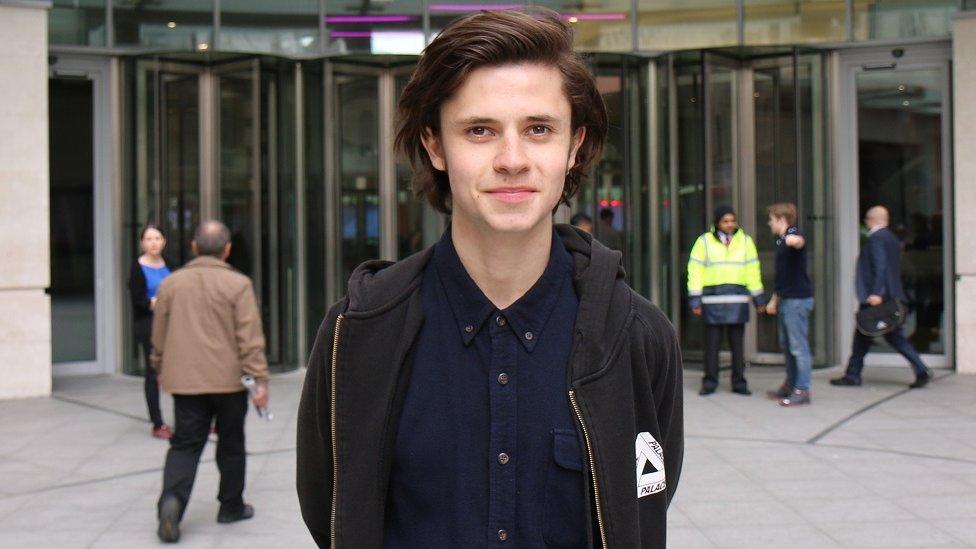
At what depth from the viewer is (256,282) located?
1290 cm

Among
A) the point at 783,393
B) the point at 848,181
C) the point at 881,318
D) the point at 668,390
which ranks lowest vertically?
the point at 783,393

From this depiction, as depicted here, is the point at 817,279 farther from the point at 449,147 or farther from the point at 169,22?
the point at 449,147

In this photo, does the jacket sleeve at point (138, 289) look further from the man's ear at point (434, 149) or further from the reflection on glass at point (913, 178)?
the reflection on glass at point (913, 178)

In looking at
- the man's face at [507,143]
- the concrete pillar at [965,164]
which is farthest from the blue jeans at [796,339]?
the man's face at [507,143]

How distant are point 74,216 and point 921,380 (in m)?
9.16

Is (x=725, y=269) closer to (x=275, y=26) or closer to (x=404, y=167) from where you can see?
(x=404, y=167)

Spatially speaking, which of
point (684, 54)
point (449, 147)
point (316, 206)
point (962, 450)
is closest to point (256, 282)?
point (316, 206)

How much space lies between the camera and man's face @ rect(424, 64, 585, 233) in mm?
1862

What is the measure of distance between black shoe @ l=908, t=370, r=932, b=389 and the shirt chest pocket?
994 cm

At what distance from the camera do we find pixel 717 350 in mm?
10727

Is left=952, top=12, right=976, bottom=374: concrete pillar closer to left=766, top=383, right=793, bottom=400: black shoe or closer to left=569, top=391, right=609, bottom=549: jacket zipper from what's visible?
left=766, top=383, right=793, bottom=400: black shoe

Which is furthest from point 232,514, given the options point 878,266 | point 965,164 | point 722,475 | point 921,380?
point 965,164

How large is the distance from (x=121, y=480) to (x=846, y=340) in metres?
8.39

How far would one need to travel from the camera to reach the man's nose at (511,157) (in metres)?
1.85
